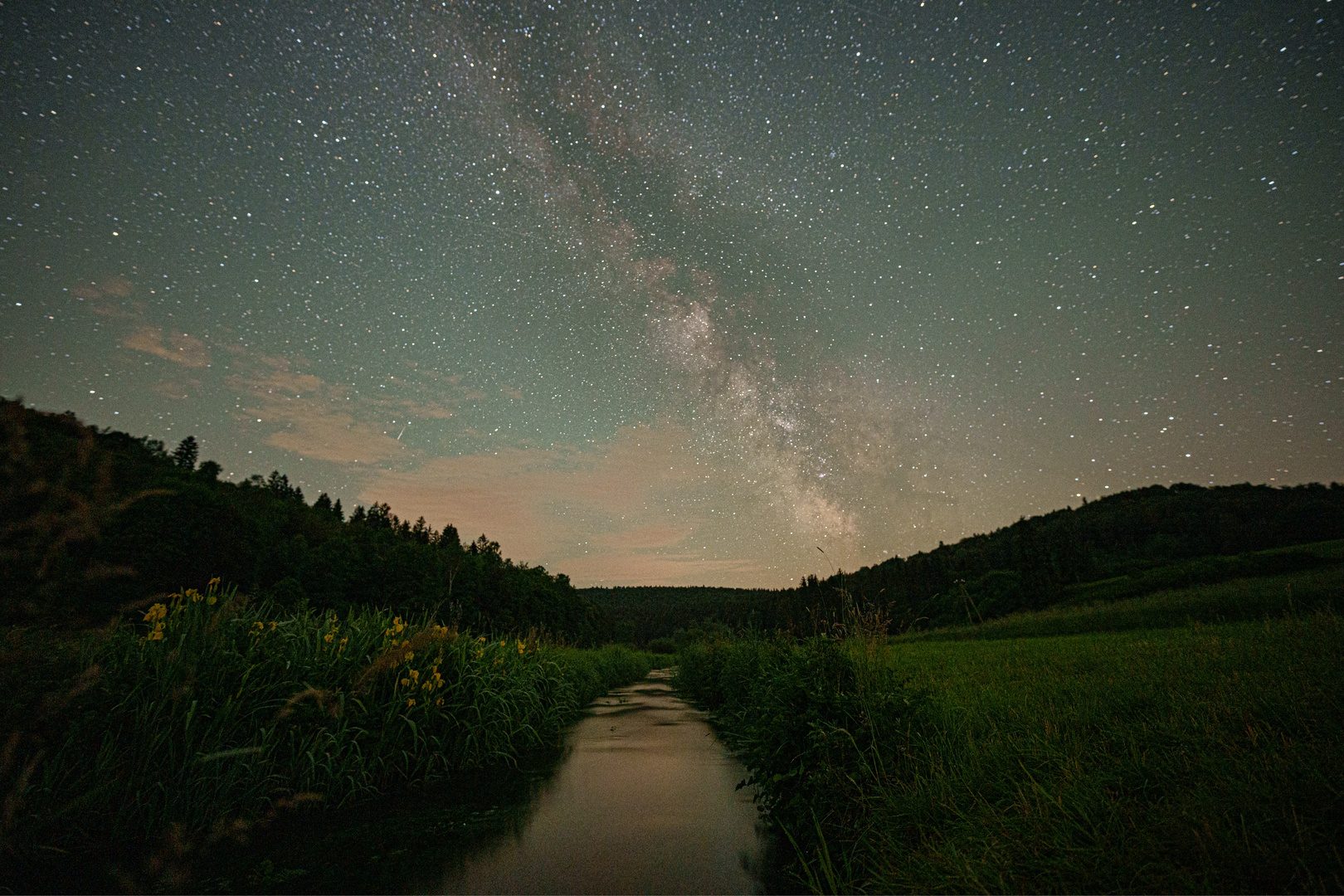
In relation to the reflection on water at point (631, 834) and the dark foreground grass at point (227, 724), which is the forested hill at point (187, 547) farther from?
the reflection on water at point (631, 834)

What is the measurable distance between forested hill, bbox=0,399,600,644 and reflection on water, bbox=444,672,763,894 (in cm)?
304

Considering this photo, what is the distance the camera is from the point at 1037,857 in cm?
255

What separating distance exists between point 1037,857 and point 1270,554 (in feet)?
234

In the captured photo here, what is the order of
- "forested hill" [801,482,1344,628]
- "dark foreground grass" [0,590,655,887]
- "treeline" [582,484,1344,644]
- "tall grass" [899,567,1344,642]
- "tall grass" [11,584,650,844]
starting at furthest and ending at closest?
"forested hill" [801,482,1344,628] < "treeline" [582,484,1344,644] < "tall grass" [899,567,1344,642] < "tall grass" [11,584,650,844] < "dark foreground grass" [0,590,655,887]

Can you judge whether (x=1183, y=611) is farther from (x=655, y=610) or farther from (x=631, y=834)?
(x=655, y=610)

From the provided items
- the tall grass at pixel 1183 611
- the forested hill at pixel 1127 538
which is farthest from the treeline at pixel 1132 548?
the tall grass at pixel 1183 611

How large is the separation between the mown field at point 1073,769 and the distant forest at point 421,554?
4.32ft

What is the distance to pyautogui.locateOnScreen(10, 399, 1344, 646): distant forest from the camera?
7.25 ft

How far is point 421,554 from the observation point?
234 ft

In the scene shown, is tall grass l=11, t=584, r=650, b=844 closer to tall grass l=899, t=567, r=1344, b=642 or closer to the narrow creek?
the narrow creek

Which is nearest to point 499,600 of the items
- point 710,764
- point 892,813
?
point 710,764

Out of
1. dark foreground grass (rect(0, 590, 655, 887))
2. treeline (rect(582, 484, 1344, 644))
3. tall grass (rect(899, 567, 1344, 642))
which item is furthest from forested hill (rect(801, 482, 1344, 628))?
dark foreground grass (rect(0, 590, 655, 887))

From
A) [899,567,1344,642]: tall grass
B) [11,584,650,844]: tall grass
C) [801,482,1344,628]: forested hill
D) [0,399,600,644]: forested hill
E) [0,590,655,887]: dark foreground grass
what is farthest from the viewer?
[801,482,1344,628]: forested hill

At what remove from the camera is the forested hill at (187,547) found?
7.01ft
